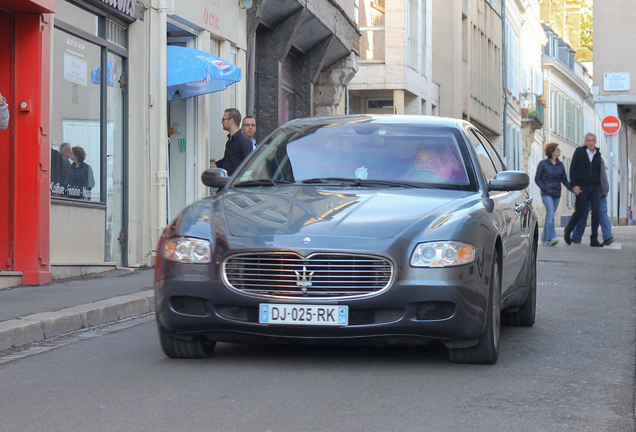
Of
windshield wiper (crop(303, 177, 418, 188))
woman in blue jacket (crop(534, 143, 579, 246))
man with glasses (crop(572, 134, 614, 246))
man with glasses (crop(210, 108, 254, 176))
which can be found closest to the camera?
windshield wiper (crop(303, 177, 418, 188))

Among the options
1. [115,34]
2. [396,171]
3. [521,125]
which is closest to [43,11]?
[115,34]

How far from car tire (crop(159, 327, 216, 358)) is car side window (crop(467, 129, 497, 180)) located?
2231 mm

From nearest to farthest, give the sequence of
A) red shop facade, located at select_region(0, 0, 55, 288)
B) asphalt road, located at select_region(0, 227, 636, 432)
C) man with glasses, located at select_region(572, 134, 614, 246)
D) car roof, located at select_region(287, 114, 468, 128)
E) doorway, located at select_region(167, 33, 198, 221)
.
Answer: asphalt road, located at select_region(0, 227, 636, 432) → car roof, located at select_region(287, 114, 468, 128) → red shop facade, located at select_region(0, 0, 55, 288) → doorway, located at select_region(167, 33, 198, 221) → man with glasses, located at select_region(572, 134, 614, 246)

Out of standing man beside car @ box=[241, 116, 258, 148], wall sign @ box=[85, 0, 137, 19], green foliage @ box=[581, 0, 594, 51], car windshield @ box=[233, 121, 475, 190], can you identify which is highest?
green foliage @ box=[581, 0, 594, 51]

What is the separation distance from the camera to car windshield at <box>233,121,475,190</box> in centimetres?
718

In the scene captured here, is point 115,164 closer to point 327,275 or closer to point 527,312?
point 527,312

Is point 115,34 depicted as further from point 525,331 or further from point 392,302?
point 392,302

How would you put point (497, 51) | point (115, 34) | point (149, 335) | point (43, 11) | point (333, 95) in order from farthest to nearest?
point (497, 51) < point (333, 95) < point (115, 34) < point (43, 11) < point (149, 335)

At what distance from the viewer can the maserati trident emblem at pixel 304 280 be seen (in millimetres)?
6031

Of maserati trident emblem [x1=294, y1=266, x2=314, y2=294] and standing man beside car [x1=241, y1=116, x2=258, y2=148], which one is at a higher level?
standing man beside car [x1=241, y1=116, x2=258, y2=148]

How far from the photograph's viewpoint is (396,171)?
720 centimetres

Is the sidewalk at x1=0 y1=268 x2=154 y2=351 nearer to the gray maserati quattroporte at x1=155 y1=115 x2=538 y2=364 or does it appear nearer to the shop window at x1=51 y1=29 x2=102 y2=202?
the shop window at x1=51 y1=29 x2=102 y2=202

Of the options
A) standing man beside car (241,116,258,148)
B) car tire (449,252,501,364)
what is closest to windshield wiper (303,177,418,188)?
car tire (449,252,501,364)

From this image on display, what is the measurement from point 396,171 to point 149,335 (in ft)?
7.11
